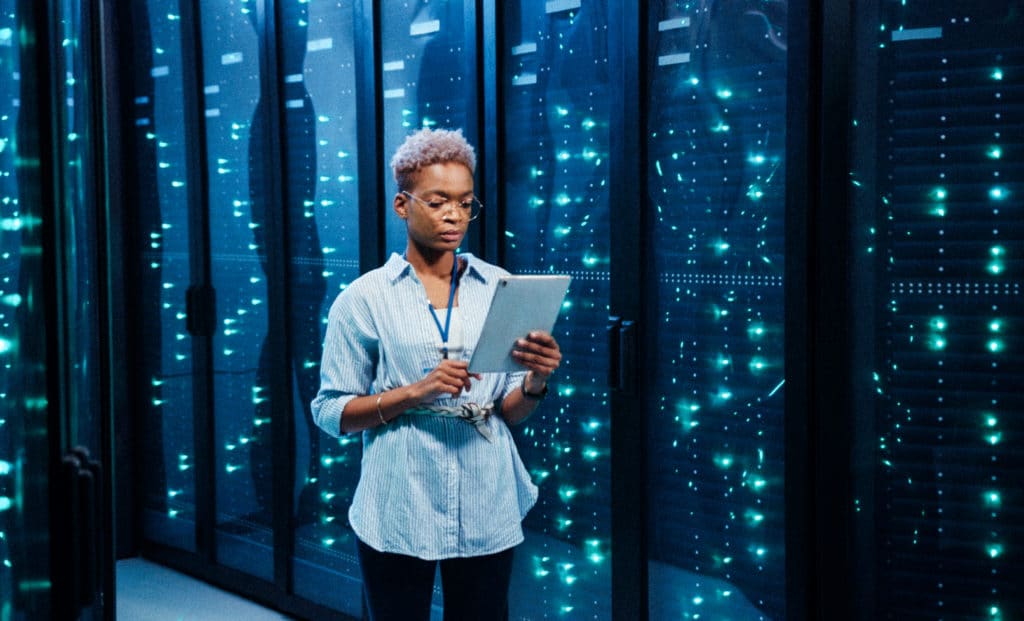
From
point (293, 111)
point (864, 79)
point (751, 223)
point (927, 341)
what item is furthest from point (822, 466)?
point (293, 111)

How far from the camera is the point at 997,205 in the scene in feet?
6.75

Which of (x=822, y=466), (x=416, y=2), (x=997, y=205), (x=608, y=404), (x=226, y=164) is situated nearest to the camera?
(x=997, y=205)

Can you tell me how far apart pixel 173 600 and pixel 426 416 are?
2.63 m

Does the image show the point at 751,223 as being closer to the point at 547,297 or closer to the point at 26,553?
the point at 547,297

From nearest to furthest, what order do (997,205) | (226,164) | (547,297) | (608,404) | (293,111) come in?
(547,297)
(997,205)
(608,404)
(293,111)
(226,164)

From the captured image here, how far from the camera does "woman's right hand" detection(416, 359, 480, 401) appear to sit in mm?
1786

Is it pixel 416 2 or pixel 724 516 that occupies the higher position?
pixel 416 2

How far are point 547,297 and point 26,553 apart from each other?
3.14 feet

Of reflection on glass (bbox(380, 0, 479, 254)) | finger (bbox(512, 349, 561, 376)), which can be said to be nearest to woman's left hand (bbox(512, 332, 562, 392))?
finger (bbox(512, 349, 561, 376))

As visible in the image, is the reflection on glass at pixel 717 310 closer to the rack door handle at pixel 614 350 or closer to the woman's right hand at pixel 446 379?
the rack door handle at pixel 614 350

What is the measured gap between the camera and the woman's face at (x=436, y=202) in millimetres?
1878

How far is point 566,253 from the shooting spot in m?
2.87

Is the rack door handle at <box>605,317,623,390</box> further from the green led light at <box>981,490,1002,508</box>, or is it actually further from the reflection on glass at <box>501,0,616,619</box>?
the green led light at <box>981,490,1002,508</box>

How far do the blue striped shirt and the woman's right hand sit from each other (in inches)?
3.0
